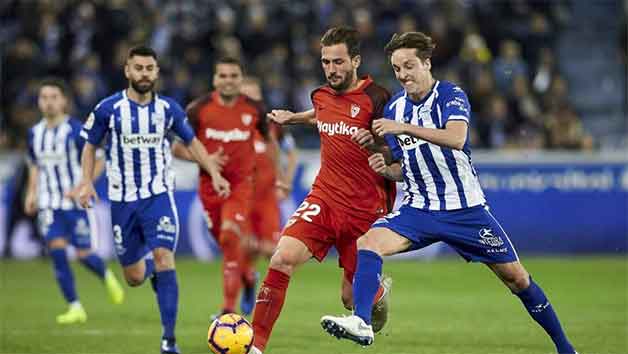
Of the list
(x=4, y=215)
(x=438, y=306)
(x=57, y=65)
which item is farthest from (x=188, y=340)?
(x=57, y=65)

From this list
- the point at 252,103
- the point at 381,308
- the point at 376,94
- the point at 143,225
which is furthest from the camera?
the point at 252,103

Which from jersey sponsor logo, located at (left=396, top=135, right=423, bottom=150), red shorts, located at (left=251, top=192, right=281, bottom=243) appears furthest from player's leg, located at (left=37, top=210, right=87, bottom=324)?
jersey sponsor logo, located at (left=396, top=135, right=423, bottom=150)

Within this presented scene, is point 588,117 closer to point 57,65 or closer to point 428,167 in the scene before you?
point 57,65

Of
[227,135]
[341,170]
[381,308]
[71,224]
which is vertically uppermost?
[341,170]

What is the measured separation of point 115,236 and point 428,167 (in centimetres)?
311

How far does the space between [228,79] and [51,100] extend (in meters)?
2.25

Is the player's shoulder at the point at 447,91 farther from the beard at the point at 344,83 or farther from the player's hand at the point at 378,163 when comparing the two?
the beard at the point at 344,83

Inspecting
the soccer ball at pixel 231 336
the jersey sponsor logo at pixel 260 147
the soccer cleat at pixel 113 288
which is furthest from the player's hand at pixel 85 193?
the jersey sponsor logo at pixel 260 147

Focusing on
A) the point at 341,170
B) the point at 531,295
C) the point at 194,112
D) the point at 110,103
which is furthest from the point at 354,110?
the point at 194,112

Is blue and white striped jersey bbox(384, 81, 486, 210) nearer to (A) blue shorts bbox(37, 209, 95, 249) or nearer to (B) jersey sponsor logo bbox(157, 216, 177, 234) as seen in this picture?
(B) jersey sponsor logo bbox(157, 216, 177, 234)

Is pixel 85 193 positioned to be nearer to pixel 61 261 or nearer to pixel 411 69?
pixel 411 69

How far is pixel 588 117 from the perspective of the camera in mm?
22234

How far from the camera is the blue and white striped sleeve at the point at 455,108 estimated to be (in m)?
8.10

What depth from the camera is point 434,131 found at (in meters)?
7.89
